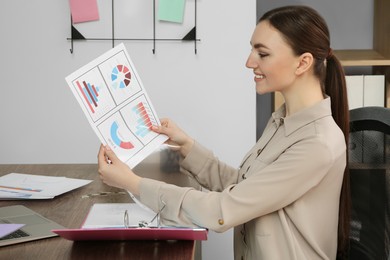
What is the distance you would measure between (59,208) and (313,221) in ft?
2.06

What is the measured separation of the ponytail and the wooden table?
1.26ft

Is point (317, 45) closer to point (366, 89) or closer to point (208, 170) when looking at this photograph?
point (208, 170)

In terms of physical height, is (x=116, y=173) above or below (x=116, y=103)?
below

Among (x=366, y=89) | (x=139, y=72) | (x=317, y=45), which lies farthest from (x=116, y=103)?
(x=366, y=89)

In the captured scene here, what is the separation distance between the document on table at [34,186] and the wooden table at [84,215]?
2 cm

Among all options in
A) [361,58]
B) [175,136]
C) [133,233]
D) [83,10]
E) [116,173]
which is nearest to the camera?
[133,233]

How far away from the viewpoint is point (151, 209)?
1466 mm

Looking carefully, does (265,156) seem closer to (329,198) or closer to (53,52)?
(329,198)

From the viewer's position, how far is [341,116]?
1518 mm

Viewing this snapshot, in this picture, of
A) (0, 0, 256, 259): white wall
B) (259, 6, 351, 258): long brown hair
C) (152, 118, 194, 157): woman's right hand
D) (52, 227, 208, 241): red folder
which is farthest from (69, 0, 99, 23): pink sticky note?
(52, 227, 208, 241): red folder

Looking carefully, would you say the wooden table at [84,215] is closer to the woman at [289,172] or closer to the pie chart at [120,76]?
the woman at [289,172]

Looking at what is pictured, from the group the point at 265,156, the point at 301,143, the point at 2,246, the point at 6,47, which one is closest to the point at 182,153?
the point at 265,156

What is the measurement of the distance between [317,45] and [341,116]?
18 cm

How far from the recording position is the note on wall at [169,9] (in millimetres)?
2703
